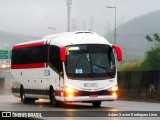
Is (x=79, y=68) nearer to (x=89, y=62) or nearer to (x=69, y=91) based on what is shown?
(x=89, y=62)

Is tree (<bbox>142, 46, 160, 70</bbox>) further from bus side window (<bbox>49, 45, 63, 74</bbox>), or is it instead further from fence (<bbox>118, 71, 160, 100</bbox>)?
bus side window (<bbox>49, 45, 63, 74</bbox>)

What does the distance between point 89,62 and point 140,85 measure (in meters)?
14.7

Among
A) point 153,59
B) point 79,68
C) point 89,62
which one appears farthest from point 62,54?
point 153,59

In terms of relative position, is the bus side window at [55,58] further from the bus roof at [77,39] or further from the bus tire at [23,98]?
the bus tire at [23,98]

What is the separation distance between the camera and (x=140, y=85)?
41.1 meters

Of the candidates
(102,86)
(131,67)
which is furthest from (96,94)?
(131,67)

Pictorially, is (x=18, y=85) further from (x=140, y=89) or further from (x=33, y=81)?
(x=140, y=89)

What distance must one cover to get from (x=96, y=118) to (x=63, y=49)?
7.55 meters

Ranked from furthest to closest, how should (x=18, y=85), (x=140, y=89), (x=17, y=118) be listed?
1. (x=140, y=89)
2. (x=18, y=85)
3. (x=17, y=118)

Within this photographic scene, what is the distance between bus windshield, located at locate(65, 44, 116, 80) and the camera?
87.9 feet

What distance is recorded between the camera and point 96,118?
19.6 m

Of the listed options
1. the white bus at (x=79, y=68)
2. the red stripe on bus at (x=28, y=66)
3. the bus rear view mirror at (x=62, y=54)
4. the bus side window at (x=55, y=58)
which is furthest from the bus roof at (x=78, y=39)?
the red stripe on bus at (x=28, y=66)

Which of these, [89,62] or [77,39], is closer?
[89,62]

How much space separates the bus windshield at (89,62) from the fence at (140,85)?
37.1ft
